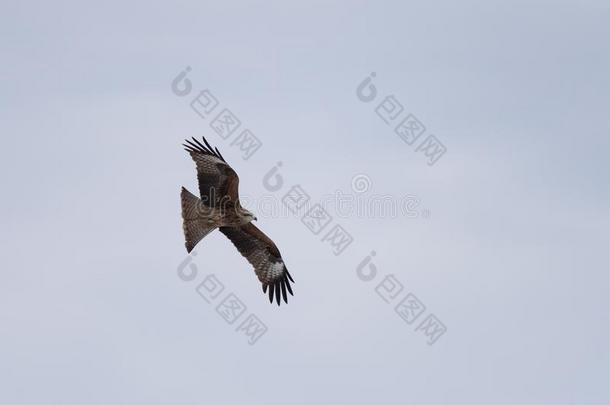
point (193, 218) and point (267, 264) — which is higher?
point (193, 218)

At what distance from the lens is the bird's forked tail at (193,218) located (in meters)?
16.9

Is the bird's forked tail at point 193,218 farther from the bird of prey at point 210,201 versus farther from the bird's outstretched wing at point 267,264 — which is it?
the bird's outstretched wing at point 267,264

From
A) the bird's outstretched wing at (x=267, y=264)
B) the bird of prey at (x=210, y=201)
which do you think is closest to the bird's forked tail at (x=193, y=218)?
the bird of prey at (x=210, y=201)

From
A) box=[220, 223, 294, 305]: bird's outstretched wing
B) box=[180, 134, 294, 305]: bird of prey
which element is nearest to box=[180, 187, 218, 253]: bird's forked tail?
box=[180, 134, 294, 305]: bird of prey

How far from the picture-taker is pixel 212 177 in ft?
55.2

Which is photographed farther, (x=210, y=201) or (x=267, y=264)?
(x=267, y=264)

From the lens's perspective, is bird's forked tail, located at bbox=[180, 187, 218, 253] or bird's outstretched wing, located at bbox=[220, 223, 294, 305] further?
bird's outstretched wing, located at bbox=[220, 223, 294, 305]

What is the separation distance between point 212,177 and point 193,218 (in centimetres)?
79

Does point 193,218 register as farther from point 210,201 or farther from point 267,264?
point 267,264

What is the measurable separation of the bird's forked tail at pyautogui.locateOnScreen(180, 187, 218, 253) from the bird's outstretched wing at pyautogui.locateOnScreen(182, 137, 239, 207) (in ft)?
0.48

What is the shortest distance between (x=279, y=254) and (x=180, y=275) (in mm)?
1913

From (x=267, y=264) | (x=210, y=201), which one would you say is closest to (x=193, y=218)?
(x=210, y=201)

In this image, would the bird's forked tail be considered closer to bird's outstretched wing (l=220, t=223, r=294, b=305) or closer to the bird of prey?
the bird of prey

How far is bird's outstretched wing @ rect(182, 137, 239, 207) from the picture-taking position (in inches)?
659
